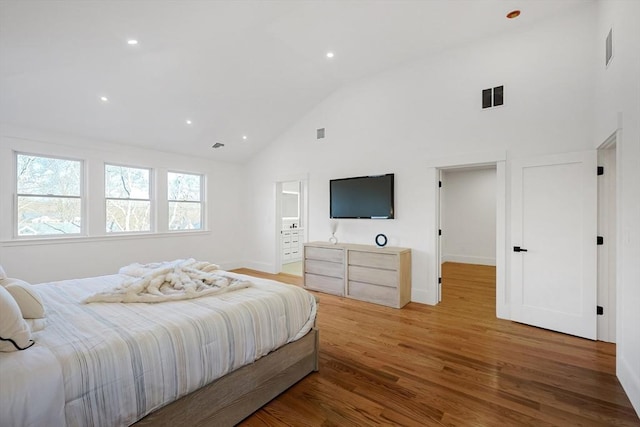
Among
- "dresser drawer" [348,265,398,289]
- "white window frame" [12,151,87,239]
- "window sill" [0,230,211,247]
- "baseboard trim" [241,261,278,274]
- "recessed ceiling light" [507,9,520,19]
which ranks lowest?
"baseboard trim" [241,261,278,274]

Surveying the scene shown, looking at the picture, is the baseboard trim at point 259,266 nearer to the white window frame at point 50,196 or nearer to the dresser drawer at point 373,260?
the dresser drawer at point 373,260

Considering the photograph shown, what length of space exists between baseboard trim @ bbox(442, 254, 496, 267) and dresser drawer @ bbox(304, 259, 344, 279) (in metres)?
4.42

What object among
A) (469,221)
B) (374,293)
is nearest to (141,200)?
(374,293)

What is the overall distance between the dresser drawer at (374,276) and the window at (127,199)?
13.1ft

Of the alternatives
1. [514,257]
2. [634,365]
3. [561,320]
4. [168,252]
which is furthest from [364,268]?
[168,252]

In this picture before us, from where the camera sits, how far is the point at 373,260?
417 centimetres

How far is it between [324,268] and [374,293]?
950 millimetres

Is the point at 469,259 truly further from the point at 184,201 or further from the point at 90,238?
the point at 90,238

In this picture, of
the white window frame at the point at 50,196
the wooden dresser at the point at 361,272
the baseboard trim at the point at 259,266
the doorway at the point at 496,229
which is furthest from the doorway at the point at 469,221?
the white window frame at the point at 50,196

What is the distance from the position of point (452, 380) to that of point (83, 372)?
7.89 feet

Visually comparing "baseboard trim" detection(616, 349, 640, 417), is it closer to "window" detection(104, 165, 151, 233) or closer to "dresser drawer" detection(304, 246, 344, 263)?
"dresser drawer" detection(304, 246, 344, 263)

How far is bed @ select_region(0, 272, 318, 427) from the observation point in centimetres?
115

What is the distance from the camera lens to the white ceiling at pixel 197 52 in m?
2.66

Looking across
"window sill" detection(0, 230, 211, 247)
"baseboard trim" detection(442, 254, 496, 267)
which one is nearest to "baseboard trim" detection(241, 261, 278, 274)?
"window sill" detection(0, 230, 211, 247)
